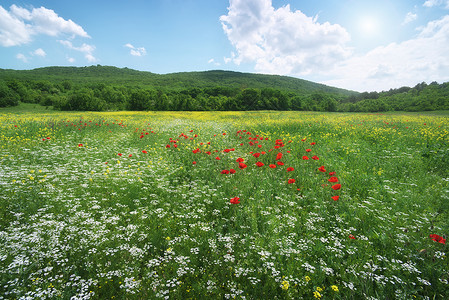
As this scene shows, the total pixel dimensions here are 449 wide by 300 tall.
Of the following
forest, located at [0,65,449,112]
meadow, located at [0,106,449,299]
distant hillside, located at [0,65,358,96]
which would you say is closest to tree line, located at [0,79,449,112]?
forest, located at [0,65,449,112]

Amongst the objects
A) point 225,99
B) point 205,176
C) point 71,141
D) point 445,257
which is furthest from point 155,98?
point 445,257

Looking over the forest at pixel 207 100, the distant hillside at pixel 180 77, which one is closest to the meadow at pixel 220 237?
the forest at pixel 207 100

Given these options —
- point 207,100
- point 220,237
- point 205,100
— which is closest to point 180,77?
point 207,100

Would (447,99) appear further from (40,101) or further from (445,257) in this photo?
(40,101)

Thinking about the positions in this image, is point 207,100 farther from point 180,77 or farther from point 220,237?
point 180,77

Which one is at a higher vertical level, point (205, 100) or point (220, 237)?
point (205, 100)

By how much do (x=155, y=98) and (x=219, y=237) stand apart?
6397 centimetres

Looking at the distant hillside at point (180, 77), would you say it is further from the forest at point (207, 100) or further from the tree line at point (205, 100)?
the tree line at point (205, 100)

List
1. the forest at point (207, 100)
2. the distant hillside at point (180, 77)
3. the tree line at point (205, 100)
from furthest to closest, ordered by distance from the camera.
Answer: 1. the distant hillside at point (180, 77)
2. the forest at point (207, 100)
3. the tree line at point (205, 100)

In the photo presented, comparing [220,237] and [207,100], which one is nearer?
[220,237]

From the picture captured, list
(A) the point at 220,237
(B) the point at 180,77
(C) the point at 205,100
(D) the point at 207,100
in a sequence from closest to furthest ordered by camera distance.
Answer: (A) the point at 220,237, (C) the point at 205,100, (D) the point at 207,100, (B) the point at 180,77

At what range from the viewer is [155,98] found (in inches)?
2394

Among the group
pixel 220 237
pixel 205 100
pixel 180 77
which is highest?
pixel 180 77

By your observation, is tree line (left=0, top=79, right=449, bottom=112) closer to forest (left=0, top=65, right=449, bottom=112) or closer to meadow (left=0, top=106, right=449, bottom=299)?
forest (left=0, top=65, right=449, bottom=112)
